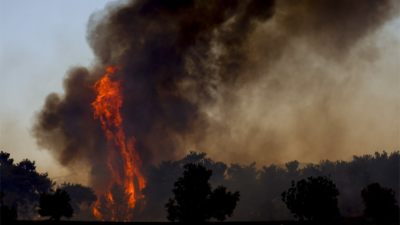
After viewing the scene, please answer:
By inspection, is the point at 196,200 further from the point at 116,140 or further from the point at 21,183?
the point at 116,140

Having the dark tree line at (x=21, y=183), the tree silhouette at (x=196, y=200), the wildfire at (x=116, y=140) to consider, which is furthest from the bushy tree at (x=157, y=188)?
the tree silhouette at (x=196, y=200)

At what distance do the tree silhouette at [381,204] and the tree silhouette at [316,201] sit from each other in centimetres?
1463

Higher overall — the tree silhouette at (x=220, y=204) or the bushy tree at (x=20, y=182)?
the bushy tree at (x=20, y=182)

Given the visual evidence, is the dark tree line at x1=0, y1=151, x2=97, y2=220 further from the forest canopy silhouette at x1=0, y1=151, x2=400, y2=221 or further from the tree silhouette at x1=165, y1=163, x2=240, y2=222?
the tree silhouette at x1=165, y1=163, x2=240, y2=222

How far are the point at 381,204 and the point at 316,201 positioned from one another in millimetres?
20075

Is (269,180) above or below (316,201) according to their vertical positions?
above

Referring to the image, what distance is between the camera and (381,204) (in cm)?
6869

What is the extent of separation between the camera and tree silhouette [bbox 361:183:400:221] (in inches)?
2675

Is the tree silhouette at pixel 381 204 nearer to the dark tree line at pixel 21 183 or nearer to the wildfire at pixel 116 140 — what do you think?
the dark tree line at pixel 21 183

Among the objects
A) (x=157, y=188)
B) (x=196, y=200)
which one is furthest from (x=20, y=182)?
(x=196, y=200)

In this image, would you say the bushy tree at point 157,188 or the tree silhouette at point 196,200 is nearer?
the tree silhouette at point 196,200

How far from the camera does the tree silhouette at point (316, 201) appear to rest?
60.1m

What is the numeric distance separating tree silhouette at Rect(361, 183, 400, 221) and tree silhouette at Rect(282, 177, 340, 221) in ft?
48.0

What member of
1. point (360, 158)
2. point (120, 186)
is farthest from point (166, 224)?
point (360, 158)
